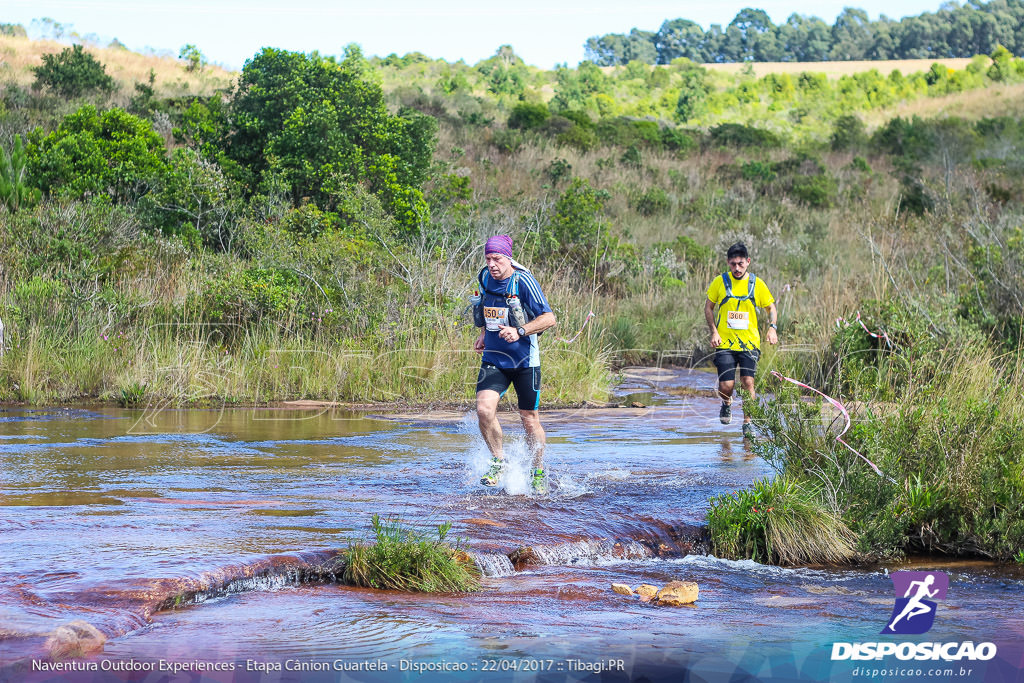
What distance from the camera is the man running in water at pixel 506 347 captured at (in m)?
8.25

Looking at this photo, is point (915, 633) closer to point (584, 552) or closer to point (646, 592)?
point (646, 592)

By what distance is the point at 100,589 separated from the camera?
17.9 feet

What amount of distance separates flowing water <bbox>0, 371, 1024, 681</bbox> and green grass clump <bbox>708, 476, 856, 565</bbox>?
171mm

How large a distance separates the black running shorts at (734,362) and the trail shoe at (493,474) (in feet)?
13.2

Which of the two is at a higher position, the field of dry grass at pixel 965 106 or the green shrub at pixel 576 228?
the field of dry grass at pixel 965 106

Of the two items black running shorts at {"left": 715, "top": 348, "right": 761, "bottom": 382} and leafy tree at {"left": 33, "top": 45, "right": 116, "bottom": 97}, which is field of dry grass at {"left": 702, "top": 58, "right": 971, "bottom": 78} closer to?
leafy tree at {"left": 33, "top": 45, "right": 116, "bottom": 97}

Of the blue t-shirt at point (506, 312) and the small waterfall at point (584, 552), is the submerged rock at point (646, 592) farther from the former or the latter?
the blue t-shirt at point (506, 312)

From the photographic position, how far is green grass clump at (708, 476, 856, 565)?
688cm

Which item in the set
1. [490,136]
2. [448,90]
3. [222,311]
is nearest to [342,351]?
[222,311]

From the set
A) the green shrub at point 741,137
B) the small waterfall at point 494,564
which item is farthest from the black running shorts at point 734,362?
the green shrub at point 741,137

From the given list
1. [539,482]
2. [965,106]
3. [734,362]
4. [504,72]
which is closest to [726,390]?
[734,362]

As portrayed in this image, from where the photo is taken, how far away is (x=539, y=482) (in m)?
8.45

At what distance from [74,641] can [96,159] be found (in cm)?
1645

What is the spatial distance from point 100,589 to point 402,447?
16.6 feet
